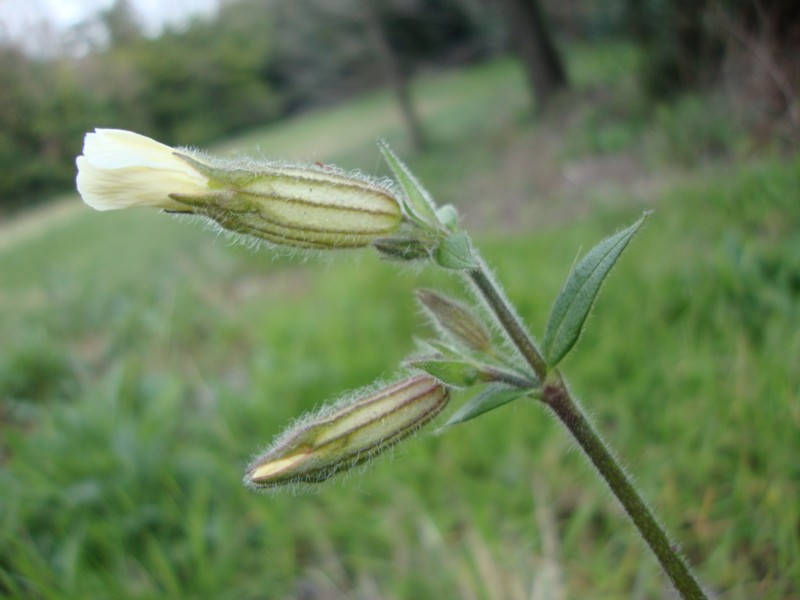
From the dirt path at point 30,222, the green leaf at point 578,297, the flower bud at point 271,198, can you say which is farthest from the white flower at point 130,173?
the dirt path at point 30,222

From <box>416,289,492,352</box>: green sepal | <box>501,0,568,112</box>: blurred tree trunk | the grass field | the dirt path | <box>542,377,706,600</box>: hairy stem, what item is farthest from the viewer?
<box>501,0,568,112</box>: blurred tree trunk

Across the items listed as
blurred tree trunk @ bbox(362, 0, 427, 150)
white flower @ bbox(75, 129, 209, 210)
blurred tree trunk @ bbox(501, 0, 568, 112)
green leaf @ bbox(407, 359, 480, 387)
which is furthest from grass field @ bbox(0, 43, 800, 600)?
blurred tree trunk @ bbox(362, 0, 427, 150)

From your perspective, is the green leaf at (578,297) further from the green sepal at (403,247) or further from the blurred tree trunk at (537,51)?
the blurred tree trunk at (537,51)

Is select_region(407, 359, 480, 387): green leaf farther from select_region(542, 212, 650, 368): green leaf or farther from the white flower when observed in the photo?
the white flower

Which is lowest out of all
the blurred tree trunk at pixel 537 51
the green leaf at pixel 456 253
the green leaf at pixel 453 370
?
the green leaf at pixel 453 370

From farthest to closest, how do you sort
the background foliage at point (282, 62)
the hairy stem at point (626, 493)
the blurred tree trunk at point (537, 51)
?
the blurred tree trunk at point (537, 51)
the background foliage at point (282, 62)
the hairy stem at point (626, 493)

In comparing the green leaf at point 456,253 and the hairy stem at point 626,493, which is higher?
the green leaf at point 456,253

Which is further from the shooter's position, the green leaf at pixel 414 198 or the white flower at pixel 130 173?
the green leaf at pixel 414 198
